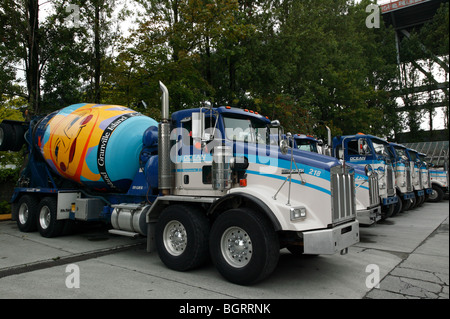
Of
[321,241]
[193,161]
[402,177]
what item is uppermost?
[193,161]

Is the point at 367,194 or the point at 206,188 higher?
the point at 206,188

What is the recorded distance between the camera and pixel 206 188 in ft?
19.2

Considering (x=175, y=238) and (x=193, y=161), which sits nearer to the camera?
(x=175, y=238)

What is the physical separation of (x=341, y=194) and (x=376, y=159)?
22.7ft

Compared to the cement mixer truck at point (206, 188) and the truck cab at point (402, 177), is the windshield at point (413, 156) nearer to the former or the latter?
the truck cab at point (402, 177)

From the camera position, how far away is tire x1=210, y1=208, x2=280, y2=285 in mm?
4812

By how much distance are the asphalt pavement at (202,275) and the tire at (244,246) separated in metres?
0.24

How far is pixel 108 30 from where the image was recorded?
14133mm

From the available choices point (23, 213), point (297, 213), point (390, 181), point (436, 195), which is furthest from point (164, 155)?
point (436, 195)

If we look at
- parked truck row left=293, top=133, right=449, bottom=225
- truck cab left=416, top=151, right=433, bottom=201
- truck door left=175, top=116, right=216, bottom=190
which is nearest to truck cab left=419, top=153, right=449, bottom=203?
truck cab left=416, top=151, right=433, bottom=201

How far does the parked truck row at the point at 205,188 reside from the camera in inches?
195

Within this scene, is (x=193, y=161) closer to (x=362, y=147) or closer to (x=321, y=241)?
(x=321, y=241)

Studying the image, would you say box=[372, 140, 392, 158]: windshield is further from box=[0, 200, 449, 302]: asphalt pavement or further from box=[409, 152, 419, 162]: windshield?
box=[409, 152, 419, 162]: windshield

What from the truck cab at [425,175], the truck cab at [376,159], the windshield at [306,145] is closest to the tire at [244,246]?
the truck cab at [376,159]
